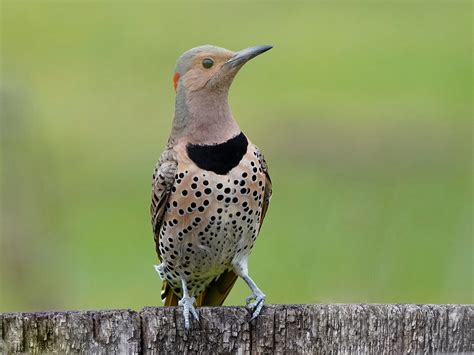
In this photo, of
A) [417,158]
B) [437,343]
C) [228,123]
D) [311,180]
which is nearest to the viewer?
[437,343]

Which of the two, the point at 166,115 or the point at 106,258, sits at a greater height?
the point at 166,115

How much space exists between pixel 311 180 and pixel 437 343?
25.5 ft

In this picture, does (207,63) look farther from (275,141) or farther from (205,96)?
(275,141)

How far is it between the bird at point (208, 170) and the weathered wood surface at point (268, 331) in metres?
1.21

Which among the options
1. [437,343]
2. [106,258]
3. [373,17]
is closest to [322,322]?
[437,343]

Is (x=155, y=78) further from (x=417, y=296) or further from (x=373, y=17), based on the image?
(x=417, y=296)

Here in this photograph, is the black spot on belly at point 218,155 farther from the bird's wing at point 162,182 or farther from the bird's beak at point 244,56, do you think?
the bird's beak at point 244,56

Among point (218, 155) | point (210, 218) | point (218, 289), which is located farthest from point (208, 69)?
point (218, 289)

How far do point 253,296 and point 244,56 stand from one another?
1.07m

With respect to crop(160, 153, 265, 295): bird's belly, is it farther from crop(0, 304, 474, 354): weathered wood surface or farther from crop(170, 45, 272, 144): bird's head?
crop(0, 304, 474, 354): weathered wood surface

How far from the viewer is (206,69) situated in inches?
224

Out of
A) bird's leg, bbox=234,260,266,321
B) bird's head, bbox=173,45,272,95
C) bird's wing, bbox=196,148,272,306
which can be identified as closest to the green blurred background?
bird's wing, bbox=196,148,272,306

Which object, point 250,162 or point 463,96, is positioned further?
point 463,96

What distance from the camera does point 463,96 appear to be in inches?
576
